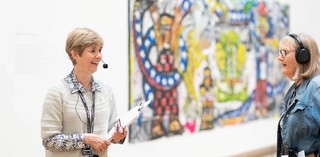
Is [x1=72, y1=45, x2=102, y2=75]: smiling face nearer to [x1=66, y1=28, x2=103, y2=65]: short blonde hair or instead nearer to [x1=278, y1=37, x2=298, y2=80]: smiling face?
[x1=66, y1=28, x2=103, y2=65]: short blonde hair

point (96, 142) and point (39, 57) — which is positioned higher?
point (39, 57)

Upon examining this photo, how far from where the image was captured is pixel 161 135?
504cm

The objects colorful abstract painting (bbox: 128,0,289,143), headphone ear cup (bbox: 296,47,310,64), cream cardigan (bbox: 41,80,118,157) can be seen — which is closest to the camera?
cream cardigan (bbox: 41,80,118,157)

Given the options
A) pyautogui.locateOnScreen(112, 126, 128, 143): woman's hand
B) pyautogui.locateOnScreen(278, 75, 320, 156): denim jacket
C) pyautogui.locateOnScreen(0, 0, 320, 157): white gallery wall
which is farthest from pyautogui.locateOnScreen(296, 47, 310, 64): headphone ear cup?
pyautogui.locateOnScreen(0, 0, 320, 157): white gallery wall

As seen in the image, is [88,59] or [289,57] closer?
[88,59]

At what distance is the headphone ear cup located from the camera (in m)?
3.05

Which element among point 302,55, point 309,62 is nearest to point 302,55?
point 302,55

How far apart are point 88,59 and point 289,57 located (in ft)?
4.39

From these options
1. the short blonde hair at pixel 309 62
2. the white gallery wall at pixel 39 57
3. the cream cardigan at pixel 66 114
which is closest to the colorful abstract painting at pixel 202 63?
the white gallery wall at pixel 39 57

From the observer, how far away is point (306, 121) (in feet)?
10.0

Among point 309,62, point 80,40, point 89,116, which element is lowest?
point 89,116

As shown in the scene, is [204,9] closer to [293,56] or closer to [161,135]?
[161,135]

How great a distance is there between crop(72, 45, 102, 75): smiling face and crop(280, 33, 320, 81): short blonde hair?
132 cm

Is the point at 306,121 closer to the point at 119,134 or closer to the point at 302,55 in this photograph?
the point at 302,55
